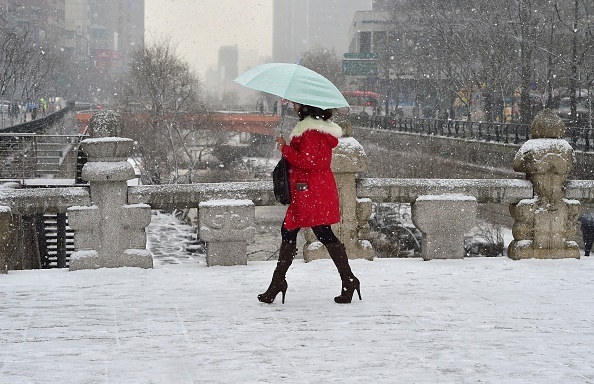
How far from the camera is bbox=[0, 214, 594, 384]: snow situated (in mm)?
4973

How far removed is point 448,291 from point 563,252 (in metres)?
2.24

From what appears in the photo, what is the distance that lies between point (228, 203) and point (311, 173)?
206 cm

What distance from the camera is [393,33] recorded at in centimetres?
7462

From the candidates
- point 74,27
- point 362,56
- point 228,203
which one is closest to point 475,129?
point 362,56

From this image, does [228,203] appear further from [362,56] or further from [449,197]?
[362,56]

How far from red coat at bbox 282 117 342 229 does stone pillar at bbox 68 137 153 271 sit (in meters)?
2.18

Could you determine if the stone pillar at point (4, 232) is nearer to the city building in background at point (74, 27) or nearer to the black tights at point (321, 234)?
the black tights at point (321, 234)

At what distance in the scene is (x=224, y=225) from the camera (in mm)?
8539

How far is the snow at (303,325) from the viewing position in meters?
4.97

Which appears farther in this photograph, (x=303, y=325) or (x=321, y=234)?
(x=321, y=234)

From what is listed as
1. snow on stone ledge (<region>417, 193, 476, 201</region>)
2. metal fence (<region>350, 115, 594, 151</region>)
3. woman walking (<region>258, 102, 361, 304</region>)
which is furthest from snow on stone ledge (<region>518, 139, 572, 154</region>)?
metal fence (<region>350, 115, 594, 151</region>)

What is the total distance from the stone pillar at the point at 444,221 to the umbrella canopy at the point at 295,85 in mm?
2658

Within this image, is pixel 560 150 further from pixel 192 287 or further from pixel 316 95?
pixel 192 287

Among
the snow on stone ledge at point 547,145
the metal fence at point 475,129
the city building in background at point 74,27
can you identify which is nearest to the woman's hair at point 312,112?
the snow on stone ledge at point 547,145
